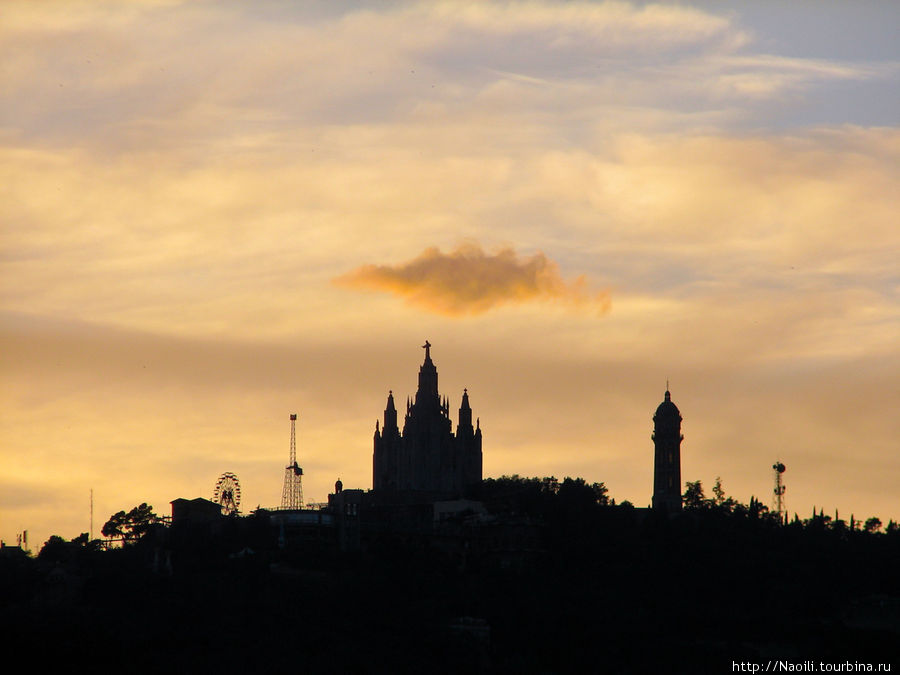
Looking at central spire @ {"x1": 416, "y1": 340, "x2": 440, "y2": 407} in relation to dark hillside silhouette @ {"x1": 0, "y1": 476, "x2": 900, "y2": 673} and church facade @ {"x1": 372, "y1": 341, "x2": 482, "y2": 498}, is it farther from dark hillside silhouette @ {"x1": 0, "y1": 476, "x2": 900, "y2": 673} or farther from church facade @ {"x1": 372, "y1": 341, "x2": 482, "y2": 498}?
dark hillside silhouette @ {"x1": 0, "y1": 476, "x2": 900, "y2": 673}

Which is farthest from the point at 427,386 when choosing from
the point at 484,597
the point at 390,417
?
the point at 484,597

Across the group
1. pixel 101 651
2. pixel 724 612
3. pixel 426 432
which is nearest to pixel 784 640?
pixel 724 612

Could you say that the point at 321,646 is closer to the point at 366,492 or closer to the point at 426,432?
the point at 366,492

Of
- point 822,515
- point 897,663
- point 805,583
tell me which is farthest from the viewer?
point 822,515

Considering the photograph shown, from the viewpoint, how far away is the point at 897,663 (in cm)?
13138

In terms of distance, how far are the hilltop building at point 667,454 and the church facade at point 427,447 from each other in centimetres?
1585

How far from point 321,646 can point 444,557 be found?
1015 inches

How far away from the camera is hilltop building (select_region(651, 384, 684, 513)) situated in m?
187

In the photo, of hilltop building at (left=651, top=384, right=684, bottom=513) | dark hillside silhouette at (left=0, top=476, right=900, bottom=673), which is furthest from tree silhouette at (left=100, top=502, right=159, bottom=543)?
hilltop building at (left=651, top=384, right=684, bottom=513)

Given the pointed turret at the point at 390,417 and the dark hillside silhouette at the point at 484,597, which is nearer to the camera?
the dark hillside silhouette at the point at 484,597

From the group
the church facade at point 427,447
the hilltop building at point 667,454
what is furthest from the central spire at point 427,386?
the hilltop building at point 667,454

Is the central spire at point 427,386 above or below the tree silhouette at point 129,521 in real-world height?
above

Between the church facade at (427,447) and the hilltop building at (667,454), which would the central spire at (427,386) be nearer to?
the church facade at (427,447)

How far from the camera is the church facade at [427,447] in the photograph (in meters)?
187
